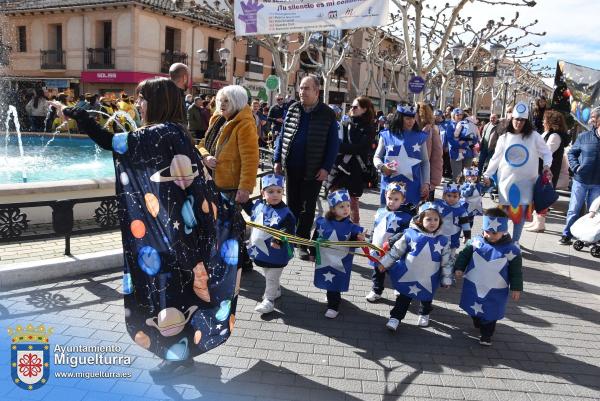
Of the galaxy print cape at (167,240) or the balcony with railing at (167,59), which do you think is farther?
the balcony with railing at (167,59)

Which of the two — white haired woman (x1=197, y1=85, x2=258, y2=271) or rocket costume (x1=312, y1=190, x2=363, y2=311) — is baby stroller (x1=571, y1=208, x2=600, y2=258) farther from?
white haired woman (x1=197, y1=85, x2=258, y2=271)

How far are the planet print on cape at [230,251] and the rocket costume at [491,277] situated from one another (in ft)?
6.71

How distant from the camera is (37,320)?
389cm

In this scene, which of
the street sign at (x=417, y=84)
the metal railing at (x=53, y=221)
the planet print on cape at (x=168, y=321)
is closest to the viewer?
the planet print on cape at (x=168, y=321)

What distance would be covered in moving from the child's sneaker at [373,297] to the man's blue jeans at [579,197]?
444 cm

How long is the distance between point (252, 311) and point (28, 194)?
3609 mm

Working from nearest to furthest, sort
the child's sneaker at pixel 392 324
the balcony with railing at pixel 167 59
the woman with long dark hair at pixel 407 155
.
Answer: the child's sneaker at pixel 392 324, the woman with long dark hair at pixel 407 155, the balcony with railing at pixel 167 59

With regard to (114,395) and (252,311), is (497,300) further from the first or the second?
(114,395)

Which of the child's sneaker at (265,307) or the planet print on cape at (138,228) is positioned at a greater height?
the planet print on cape at (138,228)

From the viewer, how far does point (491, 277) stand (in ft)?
13.1

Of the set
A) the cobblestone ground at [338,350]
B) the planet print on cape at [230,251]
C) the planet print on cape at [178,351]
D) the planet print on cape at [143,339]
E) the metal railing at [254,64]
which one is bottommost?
the cobblestone ground at [338,350]

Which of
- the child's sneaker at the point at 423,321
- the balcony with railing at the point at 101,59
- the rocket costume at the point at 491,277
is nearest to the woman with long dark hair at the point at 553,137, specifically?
the rocket costume at the point at 491,277

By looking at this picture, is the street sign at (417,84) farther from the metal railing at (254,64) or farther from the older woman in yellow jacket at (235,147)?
the metal railing at (254,64)

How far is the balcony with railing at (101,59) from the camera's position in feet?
102
